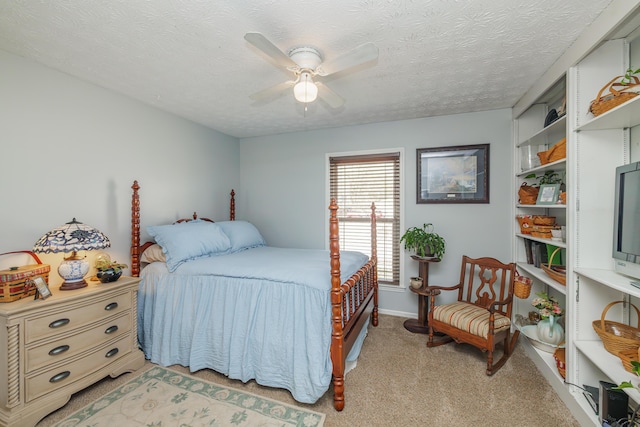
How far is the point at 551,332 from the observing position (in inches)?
88.7

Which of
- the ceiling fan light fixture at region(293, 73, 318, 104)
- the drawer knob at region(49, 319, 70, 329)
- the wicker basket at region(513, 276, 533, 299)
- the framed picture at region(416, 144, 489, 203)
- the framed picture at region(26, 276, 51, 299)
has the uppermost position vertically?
the ceiling fan light fixture at region(293, 73, 318, 104)

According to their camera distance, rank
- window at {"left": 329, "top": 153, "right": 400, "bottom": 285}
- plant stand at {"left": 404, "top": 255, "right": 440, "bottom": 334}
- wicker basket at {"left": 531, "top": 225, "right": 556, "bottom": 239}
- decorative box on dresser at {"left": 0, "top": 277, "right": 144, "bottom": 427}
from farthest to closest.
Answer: window at {"left": 329, "top": 153, "right": 400, "bottom": 285} < plant stand at {"left": 404, "top": 255, "right": 440, "bottom": 334} < wicker basket at {"left": 531, "top": 225, "right": 556, "bottom": 239} < decorative box on dresser at {"left": 0, "top": 277, "right": 144, "bottom": 427}

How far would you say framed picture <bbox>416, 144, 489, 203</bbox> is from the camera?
314 centimetres

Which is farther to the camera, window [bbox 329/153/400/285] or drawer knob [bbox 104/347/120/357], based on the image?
window [bbox 329/153/400/285]

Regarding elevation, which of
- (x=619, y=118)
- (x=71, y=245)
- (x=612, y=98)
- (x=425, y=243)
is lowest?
(x=425, y=243)

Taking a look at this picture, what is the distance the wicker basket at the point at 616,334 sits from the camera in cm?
155

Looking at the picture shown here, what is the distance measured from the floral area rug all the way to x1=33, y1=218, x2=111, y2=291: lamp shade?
2.90 feet

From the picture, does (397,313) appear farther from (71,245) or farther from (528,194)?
(71,245)

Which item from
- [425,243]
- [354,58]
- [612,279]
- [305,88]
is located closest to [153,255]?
[305,88]

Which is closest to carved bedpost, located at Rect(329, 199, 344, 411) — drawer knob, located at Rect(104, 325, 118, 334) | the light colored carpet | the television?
the light colored carpet

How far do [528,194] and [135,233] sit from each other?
3872 millimetres

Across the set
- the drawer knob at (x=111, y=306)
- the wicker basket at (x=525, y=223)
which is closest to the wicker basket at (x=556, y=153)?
the wicker basket at (x=525, y=223)

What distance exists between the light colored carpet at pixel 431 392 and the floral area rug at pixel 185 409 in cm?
9

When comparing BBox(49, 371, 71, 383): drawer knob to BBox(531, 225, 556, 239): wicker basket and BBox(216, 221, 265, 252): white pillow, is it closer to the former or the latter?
BBox(216, 221, 265, 252): white pillow
